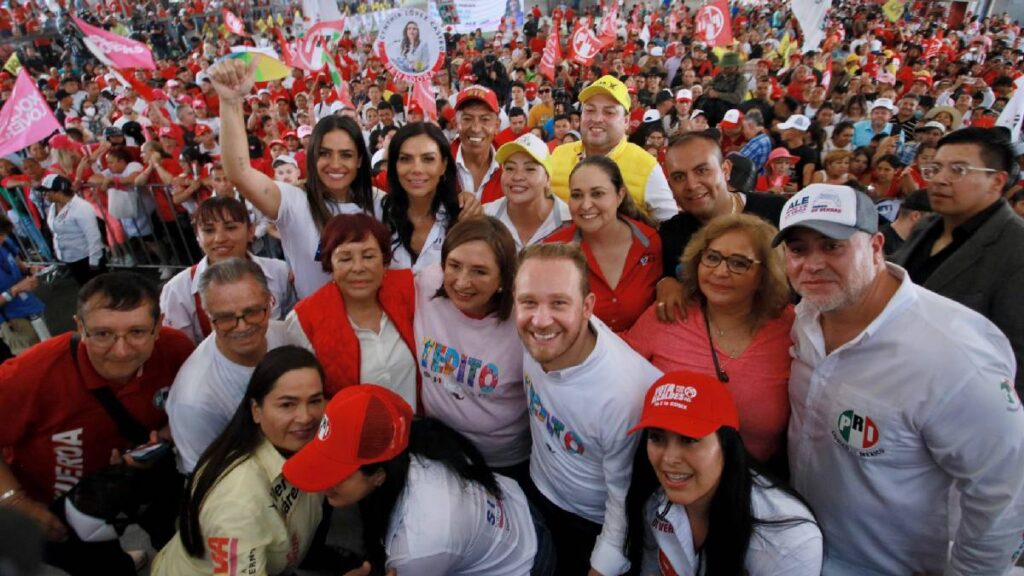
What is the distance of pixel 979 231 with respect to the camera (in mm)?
2664

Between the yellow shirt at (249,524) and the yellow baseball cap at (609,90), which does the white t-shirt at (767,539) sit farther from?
the yellow baseball cap at (609,90)

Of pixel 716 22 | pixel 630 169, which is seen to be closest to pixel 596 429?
pixel 630 169

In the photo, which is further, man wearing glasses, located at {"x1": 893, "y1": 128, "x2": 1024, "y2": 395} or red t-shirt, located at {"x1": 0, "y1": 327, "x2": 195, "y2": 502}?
man wearing glasses, located at {"x1": 893, "y1": 128, "x2": 1024, "y2": 395}

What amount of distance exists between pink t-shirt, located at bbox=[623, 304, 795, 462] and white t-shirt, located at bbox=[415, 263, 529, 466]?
72cm

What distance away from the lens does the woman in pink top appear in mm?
2242

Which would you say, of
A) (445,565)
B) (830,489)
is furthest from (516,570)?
→ (830,489)

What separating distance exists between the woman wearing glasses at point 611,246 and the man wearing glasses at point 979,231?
4.77 feet

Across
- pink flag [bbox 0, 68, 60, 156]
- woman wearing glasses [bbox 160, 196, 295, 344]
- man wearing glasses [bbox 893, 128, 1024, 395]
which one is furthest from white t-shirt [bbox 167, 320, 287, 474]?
pink flag [bbox 0, 68, 60, 156]

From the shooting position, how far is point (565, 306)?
202 centimetres

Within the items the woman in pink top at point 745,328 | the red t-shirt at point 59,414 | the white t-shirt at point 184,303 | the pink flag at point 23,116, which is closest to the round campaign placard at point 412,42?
the pink flag at point 23,116

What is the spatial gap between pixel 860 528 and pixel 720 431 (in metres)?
0.80

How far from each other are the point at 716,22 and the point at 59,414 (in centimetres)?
1241

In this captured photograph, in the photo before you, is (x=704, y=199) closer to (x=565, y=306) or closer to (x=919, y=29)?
(x=565, y=306)

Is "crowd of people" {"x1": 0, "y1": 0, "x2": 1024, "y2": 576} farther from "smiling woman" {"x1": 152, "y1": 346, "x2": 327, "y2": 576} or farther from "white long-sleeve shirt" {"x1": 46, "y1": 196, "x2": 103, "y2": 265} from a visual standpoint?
"white long-sleeve shirt" {"x1": 46, "y1": 196, "x2": 103, "y2": 265}
